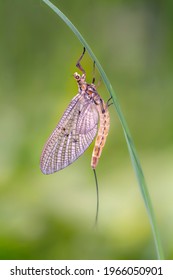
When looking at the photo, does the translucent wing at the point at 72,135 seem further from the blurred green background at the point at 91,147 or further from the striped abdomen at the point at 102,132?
the blurred green background at the point at 91,147

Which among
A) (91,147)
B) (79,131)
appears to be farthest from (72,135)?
(91,147)

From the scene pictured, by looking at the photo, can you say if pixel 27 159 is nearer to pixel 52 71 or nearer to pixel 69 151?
pixel 52 71

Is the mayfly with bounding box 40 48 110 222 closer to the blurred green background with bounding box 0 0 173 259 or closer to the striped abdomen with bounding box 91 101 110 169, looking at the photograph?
the striped abdomen with bounding box 91 101 110 169

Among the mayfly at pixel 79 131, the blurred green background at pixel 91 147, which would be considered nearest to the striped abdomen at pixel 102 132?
the mayfly at pixel 79 131

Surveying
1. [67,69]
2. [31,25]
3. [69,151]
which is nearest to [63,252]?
[69,151]

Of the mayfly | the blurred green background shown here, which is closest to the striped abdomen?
the mayfly
